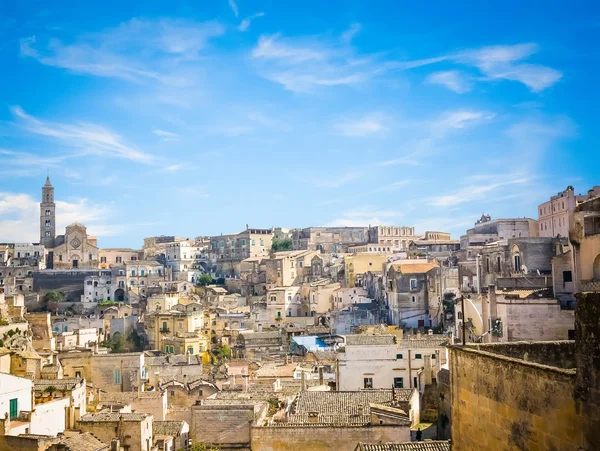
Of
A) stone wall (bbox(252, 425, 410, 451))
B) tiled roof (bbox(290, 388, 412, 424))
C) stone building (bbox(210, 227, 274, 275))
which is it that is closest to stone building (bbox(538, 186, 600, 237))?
tiled roof (bbox(290, 388, 412, 424))

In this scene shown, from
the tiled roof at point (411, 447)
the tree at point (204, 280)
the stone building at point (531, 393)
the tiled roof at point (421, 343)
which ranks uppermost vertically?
the tree at point (204, 280)

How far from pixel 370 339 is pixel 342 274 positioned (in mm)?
45779

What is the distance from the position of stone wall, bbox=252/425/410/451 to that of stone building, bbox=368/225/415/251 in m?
76.2

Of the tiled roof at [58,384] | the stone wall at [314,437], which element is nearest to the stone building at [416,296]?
the stone wall at [314,437]

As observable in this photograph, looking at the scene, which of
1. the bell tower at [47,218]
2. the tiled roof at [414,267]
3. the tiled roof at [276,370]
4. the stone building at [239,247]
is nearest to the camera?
the tiled roof at [276,370]

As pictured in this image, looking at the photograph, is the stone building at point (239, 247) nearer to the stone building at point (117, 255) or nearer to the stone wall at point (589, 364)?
the stone building at point (117, 255)

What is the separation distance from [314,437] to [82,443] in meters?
7.85

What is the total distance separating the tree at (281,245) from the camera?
102113mm

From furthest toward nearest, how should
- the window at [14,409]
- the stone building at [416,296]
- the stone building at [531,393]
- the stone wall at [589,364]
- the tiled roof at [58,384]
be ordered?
the stone building at [416,296]
the tiled roof at [58,384]
the window at [14,409]
the stone building at [531,393]
the stone wall at [589,364]

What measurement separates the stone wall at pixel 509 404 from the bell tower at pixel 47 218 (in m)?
107

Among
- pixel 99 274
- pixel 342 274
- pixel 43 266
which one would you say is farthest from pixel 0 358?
pixel 43 266

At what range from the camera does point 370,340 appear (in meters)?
32.2

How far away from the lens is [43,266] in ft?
317

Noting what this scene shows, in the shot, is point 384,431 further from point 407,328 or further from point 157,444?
point 407,328
